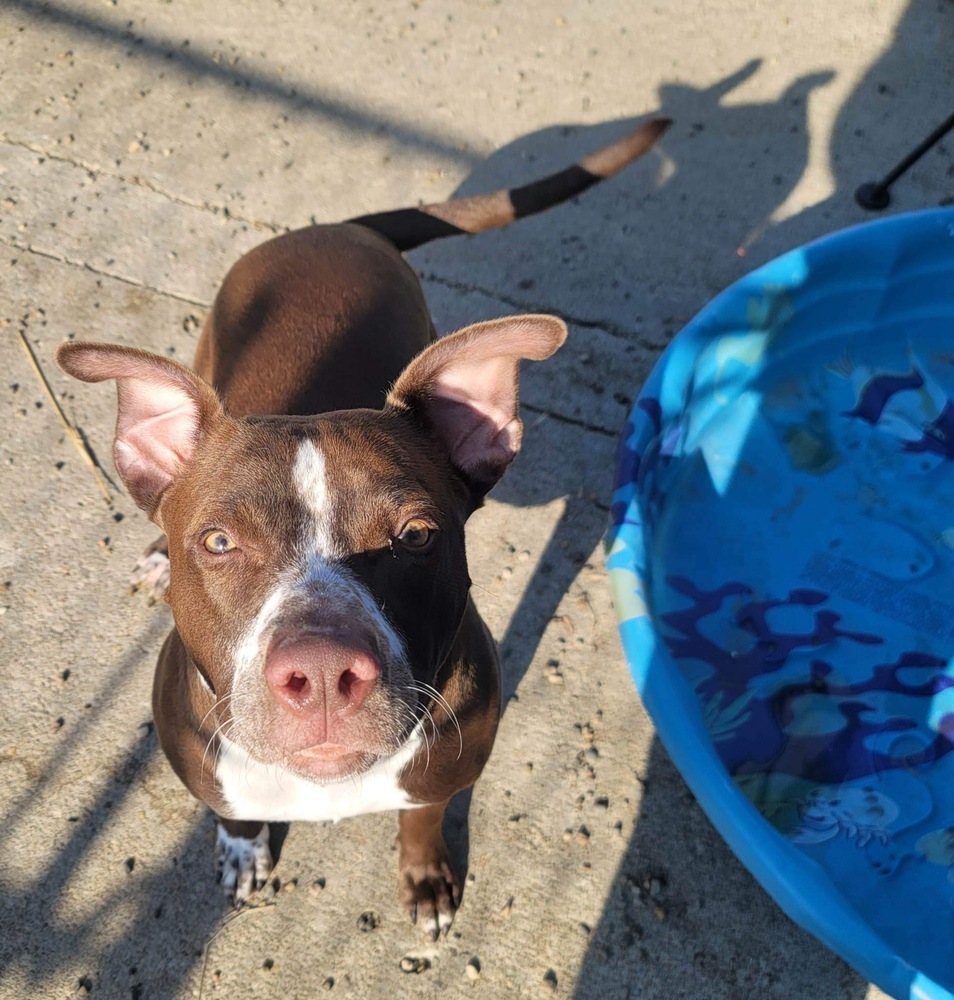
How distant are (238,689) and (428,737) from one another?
687 mm

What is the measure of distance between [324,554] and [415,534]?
10.0 inches

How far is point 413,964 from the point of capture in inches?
123

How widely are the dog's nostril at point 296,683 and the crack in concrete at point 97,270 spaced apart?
3.26m

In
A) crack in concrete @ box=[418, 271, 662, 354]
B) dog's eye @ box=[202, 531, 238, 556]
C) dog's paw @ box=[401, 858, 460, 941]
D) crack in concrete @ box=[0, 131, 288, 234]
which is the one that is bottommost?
dog's paw @ box=[401, 858, 460, 941]

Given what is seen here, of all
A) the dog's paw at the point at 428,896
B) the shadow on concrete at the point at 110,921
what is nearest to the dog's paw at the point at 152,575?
the shadow on concrete at the point at 110,921

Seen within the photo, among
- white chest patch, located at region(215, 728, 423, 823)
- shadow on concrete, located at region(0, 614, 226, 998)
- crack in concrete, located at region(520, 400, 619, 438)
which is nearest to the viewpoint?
white chest patch, located at region(215, 728, 423, 823)

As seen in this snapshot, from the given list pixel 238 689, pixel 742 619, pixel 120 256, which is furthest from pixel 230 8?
pixel 238 689

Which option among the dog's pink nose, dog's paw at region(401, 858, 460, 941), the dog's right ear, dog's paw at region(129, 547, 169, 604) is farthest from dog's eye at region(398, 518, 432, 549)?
dog's paw at region(129, 547, 169, 604)

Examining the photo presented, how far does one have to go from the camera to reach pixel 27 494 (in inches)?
158

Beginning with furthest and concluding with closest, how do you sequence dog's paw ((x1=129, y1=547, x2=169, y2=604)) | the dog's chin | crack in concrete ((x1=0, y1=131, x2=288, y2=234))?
crack in concrete ((x1=0, y1=131, x2=288, y2=234)) < dog's paw ((x1=129, y1=547, x2=169, y2=604)) < the dog's chin

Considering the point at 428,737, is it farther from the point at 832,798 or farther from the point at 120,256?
the point at 120,256

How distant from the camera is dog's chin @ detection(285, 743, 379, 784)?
2.07 meters

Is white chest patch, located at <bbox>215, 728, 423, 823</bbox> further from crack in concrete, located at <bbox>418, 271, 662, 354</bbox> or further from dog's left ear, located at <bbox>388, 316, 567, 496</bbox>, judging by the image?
crack in concrete, located at <bbox>418, 271, 662, 354</bbox>

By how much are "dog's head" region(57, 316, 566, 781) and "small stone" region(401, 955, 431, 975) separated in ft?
4.30
